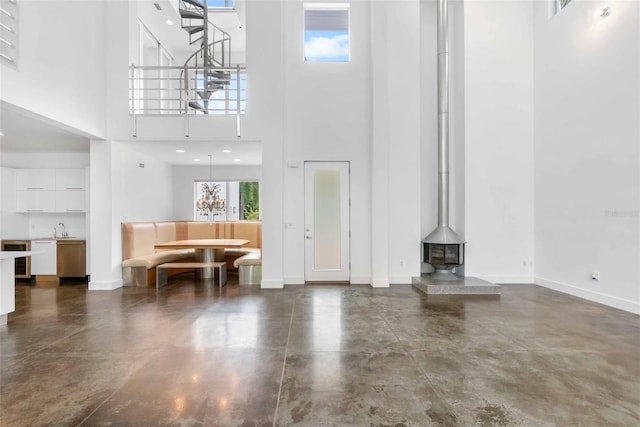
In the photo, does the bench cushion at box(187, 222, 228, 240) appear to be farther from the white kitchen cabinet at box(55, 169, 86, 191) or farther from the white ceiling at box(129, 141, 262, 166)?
the white kitchen cabinet at box(55, 169, 86, 191)

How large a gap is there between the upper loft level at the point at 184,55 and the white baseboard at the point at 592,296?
6700 millimetres

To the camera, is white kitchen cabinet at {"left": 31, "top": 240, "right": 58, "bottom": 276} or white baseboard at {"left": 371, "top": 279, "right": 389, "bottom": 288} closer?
white baseboard at {"left": 371, "top": 279, "right": 389, "bottom": 288}

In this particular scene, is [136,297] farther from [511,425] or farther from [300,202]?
[511,425]

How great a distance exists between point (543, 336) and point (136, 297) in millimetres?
6031

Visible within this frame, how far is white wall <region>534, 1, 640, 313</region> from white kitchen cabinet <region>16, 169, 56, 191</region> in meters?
10.3

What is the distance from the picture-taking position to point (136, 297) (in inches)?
219

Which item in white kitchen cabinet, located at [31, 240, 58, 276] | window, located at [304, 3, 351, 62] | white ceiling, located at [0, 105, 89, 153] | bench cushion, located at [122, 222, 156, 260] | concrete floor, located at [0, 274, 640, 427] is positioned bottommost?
concrete floor, located at [0, 274, 640, 427]

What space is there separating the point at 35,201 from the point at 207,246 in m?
4.09

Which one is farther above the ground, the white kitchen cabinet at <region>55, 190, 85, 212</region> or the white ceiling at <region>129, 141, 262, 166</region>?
the white ceiling at <region>129, 141, 262, 166</region>

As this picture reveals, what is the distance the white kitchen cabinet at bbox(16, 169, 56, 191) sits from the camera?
7.07 m

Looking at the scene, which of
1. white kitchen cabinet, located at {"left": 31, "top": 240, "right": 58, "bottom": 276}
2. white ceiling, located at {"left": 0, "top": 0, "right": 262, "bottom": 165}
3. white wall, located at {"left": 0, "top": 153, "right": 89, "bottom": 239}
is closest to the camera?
white ceiling, located at {"left": 0, "top": 0, "right": 262, "bottom": 165}

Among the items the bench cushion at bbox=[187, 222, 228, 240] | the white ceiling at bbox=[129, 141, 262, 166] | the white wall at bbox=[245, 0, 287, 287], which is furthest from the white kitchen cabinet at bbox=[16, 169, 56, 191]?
the white wall at bbox=[245, 0, 287, 287]

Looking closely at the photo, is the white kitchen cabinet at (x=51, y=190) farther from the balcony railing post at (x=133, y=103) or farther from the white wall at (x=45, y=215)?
the balcony railing post at (x=133, y=103)

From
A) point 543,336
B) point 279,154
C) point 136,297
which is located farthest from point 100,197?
point 543,336
